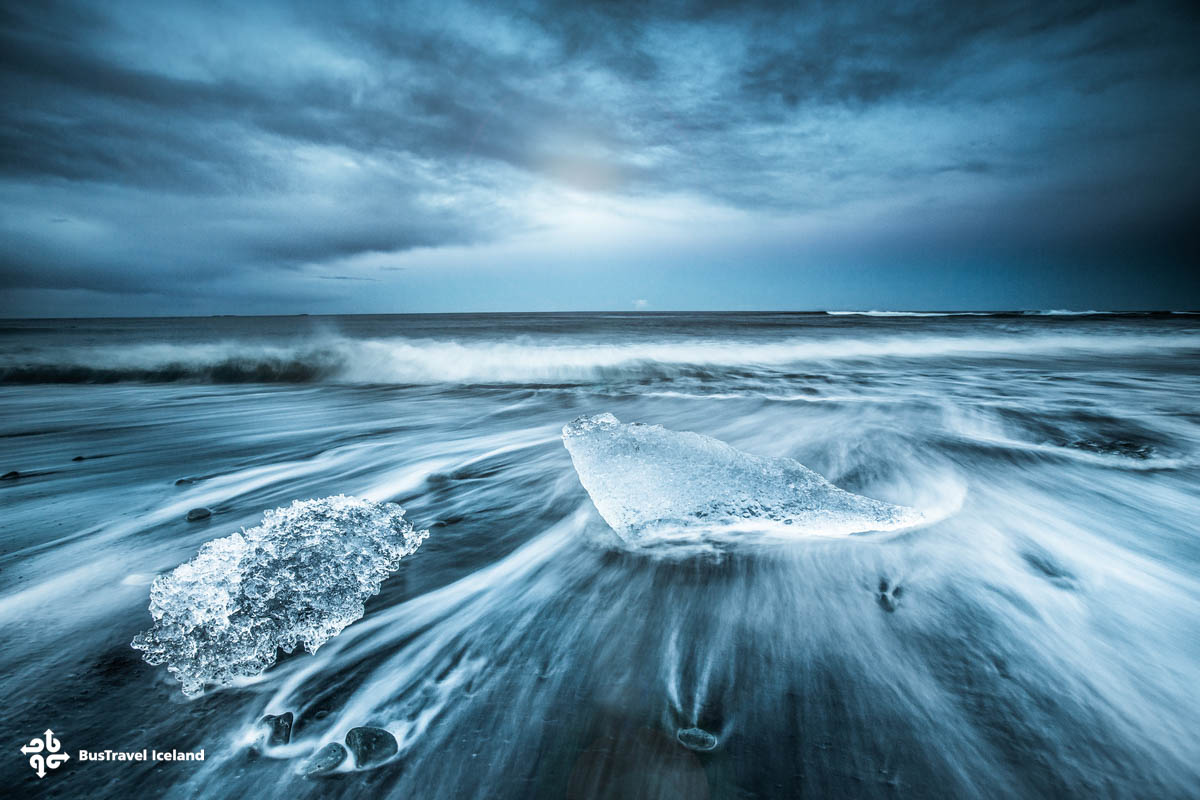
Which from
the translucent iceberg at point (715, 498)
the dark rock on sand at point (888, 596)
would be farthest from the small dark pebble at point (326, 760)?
the dark rock on sand at point (888, 596)

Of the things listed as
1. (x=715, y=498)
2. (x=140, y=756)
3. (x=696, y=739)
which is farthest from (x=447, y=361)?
(x=696, y=739)

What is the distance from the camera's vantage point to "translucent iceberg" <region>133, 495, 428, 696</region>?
1382mm

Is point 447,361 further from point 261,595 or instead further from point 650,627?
point 650,627

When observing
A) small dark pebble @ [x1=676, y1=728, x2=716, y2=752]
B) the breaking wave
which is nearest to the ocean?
small dark pebble @ [x1=676, y1=728, x2=716, y2=752]

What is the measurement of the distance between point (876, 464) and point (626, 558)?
7.42 feet

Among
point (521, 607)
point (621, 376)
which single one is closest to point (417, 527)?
point (521, 607)

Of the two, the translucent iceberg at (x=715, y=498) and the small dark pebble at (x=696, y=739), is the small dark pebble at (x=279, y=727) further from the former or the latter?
the translucent iceberg at (x=715, y=498)

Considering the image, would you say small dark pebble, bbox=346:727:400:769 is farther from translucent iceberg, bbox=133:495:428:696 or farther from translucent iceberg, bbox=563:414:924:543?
translucent iceberg, bbox=563:414:924:543

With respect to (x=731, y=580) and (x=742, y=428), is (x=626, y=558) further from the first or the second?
(x=742, y=428)

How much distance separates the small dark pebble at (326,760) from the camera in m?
1.08

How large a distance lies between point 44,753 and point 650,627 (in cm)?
151

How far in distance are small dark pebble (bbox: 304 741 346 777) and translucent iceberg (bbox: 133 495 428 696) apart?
0.39 m

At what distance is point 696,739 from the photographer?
44.9 inches

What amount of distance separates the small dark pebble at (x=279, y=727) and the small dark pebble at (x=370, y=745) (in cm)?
14
